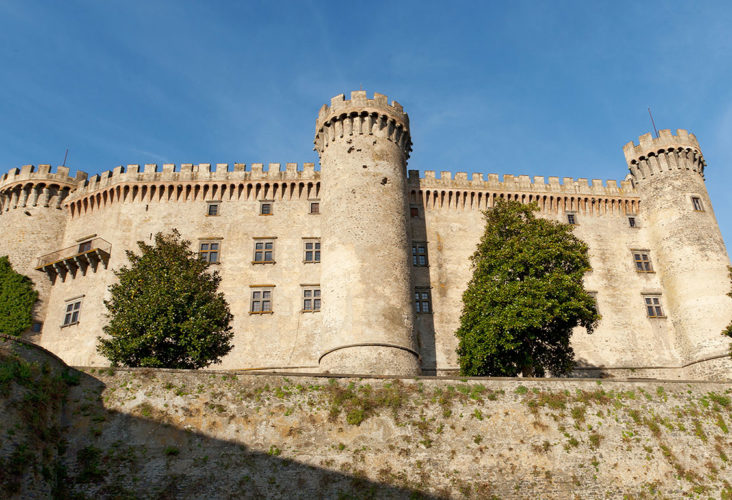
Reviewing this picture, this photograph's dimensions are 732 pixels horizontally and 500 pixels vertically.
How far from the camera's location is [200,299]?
92.1 feet

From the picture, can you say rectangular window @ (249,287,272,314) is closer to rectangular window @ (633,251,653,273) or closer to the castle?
the castle

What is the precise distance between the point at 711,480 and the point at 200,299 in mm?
21619

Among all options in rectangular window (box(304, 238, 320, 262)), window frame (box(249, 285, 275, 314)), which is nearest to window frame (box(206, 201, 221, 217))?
window frame (box(249, 285, 275, 314))

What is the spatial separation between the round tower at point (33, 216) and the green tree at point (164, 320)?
550 inches

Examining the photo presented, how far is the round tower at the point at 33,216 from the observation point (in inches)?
1542

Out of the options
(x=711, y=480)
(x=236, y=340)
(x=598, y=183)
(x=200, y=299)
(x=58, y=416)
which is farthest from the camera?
(x=598, y=183)

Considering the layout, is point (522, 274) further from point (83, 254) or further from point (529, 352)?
point (83, 254)

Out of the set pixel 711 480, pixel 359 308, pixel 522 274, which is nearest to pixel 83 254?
pixel 359 308

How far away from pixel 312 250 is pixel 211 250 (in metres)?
6.27

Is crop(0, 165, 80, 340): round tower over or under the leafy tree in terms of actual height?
over

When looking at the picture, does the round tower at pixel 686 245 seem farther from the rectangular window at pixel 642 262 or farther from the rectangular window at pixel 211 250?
the rectangular window at pixel 211 250

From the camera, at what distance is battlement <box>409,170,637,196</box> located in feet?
135

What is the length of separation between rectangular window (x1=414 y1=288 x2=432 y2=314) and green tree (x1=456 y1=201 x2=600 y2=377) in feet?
16.6

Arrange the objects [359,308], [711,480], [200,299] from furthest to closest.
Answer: [359,308]
[200,299]
[711,480]
